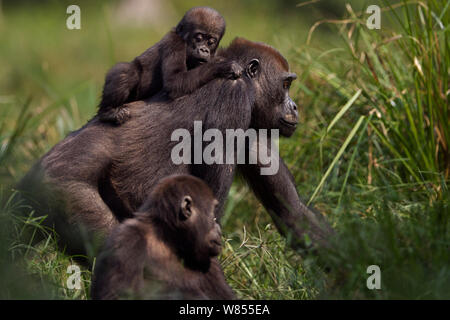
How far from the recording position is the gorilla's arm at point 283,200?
472cm

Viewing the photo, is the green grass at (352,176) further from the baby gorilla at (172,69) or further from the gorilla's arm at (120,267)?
the baby gorilla at (172,69)

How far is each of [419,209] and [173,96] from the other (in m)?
1.78

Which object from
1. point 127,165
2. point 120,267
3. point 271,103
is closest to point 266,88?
point 271,103

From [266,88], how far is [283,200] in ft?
2.72

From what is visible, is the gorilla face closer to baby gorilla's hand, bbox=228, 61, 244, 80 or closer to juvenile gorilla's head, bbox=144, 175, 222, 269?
baby gorilla's hand, bbox=228, 61, 244, 80

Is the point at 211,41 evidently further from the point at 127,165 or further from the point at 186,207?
the point at 186,207

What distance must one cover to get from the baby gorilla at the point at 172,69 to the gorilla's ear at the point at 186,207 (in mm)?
1103

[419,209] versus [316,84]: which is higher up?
[316,84]

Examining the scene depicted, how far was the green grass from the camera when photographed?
3541 millimetres

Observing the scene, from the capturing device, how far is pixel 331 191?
560 centimetres

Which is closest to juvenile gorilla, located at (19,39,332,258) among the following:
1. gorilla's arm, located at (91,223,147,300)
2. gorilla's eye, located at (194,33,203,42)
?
gorilla's eye, located at (194,33,203,42)

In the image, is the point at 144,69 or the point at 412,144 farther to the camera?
the point at 412,144
